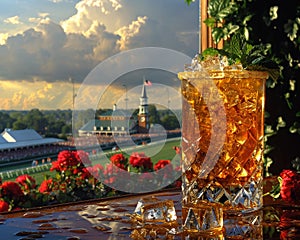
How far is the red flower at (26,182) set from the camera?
2.32 metres

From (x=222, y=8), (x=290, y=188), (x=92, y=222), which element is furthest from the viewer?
(x=222, y=8)

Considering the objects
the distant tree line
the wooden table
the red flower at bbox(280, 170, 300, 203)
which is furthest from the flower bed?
the red flower at bbox(280, 170, 300, 203)

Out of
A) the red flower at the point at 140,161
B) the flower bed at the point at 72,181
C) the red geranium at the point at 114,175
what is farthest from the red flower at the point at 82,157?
the red flower at the point at 140,161

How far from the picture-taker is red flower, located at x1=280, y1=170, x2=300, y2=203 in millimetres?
1055

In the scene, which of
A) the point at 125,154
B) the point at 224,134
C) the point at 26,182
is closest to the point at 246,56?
the point at 224,134

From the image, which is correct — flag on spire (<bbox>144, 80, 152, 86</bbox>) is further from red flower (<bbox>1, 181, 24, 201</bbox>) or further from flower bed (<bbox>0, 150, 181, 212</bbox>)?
red flower (<bbox>1, 181, 24, 201</bbox>)

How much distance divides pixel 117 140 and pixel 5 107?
0.63 meters

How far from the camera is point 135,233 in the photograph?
0.81m

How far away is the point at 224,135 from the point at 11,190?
1.48 m

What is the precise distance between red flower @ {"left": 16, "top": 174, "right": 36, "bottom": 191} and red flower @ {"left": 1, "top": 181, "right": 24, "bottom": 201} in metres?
0.13

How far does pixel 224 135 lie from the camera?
908 mm

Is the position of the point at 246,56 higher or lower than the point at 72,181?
higher

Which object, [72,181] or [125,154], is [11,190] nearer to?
[72,181]

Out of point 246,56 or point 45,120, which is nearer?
point 246,56
